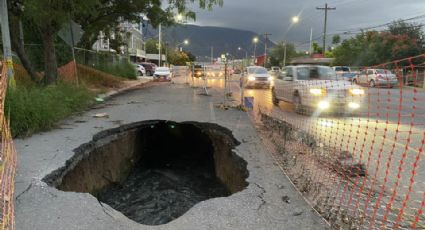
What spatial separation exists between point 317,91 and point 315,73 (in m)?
1.51

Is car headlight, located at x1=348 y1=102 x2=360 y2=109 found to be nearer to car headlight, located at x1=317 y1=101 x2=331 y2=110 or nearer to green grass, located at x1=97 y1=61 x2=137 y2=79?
car headlight, located at x1=317 y1=101 x2=331 y2=110

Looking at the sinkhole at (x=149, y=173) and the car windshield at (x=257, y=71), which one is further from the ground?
the car windshield at (x=257, y=71)

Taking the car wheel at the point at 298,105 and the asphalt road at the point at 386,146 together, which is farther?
the car wheel at the point at 298,105

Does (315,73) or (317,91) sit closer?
(317,91)

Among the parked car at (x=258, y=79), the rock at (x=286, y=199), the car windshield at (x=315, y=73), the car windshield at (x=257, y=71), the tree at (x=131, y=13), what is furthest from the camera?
the car windshield at (x=257, y=71)

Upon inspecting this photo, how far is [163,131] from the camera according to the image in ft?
37.6

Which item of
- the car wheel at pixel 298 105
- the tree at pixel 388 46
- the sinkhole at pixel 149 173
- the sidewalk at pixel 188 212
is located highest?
the tree at pixel 388 46

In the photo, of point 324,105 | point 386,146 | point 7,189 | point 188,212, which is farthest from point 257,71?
point 7,189

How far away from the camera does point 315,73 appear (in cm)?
1308

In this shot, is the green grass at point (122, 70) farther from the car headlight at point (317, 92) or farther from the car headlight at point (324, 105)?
the car headlight at point (324, 105)

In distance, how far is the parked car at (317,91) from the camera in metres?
11.6

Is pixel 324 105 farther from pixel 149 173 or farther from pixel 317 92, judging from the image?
pixel 149 173

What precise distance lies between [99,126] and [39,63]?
12864 millimetres

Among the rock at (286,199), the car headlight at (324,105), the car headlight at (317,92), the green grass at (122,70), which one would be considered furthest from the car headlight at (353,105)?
the green grass at (122,70)
